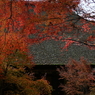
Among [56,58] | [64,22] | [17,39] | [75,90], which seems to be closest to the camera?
[17,39]

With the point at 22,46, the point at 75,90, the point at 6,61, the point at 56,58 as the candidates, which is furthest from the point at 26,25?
the point at 56,58

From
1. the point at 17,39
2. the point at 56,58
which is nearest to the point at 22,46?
the point at 17,39

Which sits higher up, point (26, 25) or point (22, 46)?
point (26, 25)

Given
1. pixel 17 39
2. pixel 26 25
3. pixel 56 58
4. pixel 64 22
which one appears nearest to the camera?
pixel 17 39

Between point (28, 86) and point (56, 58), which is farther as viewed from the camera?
point (56, 58)

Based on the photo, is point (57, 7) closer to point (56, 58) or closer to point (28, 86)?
point (28, 86)

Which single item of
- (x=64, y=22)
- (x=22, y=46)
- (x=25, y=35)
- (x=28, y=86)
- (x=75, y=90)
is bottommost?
(x=75, y=90)

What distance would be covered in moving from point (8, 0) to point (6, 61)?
1.89 meters

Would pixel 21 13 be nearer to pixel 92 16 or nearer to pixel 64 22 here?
pixel 64 22

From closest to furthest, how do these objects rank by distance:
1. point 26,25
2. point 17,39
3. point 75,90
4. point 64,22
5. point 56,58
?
point 17,39, point 26,25, point 64,22, point 75,90, point 56,58

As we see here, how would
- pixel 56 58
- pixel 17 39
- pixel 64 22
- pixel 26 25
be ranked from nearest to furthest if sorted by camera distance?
pixel 17 39 < pixel 26 25 < pixel 64 22 < pixel 56 58

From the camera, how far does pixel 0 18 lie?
233 inches

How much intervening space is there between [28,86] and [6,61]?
Result: 0.91 m

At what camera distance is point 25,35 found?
587 cm
